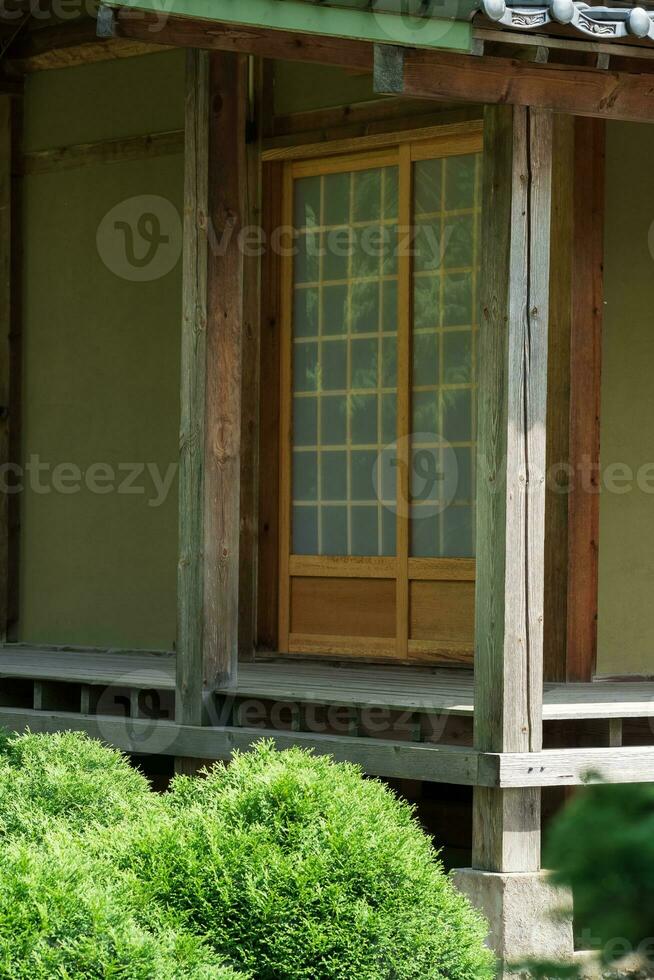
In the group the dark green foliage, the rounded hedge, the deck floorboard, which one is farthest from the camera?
the deck floorboard

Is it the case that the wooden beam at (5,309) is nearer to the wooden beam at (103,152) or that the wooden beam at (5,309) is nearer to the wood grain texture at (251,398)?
the wooden beam at (103,152)

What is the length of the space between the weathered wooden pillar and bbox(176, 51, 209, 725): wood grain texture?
1207mm

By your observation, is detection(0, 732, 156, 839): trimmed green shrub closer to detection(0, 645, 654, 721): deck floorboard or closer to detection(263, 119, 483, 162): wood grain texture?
detection(0, 645, 654, 721): deck floorboard

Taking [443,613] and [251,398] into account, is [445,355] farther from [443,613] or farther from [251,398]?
[443,613]

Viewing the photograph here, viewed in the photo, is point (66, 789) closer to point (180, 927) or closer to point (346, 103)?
point (180, 927)

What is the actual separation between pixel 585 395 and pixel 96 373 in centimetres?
323

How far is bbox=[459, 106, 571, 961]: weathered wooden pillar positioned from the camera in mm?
4973

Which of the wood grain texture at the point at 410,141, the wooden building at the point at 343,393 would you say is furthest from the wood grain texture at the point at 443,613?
the wood grain texture at the point at 410,141

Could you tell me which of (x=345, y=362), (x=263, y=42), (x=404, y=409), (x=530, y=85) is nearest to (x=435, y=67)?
(x=530, y=85)

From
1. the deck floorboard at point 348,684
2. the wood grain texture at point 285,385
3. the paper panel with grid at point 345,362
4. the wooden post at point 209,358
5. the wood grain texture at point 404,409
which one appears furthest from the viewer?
the wood grain texture at point 285,385

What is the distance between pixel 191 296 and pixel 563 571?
223cm

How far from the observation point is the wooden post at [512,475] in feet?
16.3

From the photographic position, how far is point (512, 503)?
4.98 m

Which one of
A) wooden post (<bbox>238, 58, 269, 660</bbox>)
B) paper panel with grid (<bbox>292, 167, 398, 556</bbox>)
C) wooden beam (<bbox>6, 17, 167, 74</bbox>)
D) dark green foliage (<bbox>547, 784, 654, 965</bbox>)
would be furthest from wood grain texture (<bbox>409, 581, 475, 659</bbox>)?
dark green foliage (<bbox>547, 784, 654, 965</bbox>)
